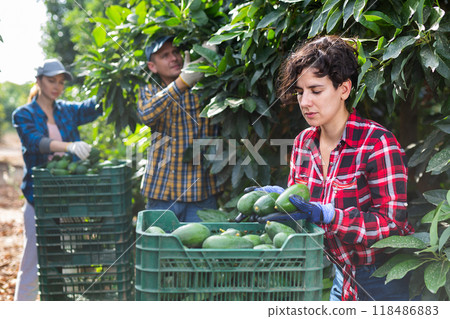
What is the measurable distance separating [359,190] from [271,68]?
3.06 feet

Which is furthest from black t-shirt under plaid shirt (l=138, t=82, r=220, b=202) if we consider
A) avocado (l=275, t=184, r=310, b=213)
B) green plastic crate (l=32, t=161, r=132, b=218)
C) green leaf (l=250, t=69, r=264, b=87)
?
avocado (l=275, t=184, r=310, b=213)

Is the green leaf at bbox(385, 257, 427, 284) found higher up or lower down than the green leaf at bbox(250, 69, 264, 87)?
lower down

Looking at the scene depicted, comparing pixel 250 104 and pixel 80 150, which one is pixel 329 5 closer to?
pixel 250 104

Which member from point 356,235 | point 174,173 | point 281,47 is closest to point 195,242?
point 356,235

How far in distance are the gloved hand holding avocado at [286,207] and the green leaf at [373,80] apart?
51 centimetres

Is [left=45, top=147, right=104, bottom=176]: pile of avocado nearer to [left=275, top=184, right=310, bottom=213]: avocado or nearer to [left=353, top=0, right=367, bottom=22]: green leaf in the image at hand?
[left=275, top=184, right=310, bottom=213]: avocado

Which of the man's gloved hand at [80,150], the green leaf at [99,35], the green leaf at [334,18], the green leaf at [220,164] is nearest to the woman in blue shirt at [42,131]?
the man's gloved hand at [80,150]

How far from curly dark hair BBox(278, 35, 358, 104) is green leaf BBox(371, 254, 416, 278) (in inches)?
28.4

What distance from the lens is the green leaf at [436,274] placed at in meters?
1.69

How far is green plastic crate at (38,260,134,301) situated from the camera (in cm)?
305

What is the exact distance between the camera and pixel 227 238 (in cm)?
154

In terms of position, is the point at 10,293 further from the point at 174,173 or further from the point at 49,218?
the point at 174,173

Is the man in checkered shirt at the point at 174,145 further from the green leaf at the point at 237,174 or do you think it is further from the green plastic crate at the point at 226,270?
the green plastic crate at the point at 226,270

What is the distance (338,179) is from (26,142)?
2.41 meters
